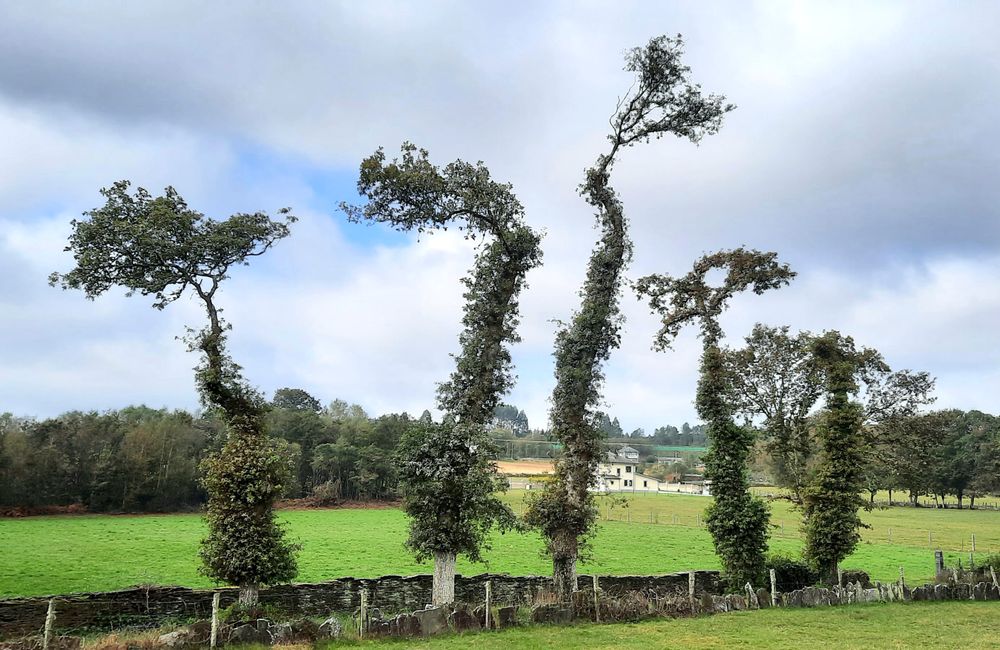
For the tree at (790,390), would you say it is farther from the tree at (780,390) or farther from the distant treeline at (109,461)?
the distant treeline at (109,461)

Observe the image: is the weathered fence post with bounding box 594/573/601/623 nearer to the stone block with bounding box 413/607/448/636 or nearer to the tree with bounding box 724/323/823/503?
the stone block with bounding box 413/607/448/636

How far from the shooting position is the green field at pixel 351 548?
25.4m

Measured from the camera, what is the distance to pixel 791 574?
22234 mm

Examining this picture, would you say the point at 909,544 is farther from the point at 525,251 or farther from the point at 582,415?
the point at 525,251

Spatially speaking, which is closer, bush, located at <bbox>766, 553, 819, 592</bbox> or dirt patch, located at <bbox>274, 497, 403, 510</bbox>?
bush, located at <bbox>766, 553, 819, 592</bbox>

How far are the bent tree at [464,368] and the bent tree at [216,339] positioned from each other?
132 inches

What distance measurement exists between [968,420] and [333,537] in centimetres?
8147

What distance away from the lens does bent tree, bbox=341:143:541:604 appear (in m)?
17.8

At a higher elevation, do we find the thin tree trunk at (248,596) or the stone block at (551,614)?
the thin tree trunk at (248,596)

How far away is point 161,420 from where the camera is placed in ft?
204

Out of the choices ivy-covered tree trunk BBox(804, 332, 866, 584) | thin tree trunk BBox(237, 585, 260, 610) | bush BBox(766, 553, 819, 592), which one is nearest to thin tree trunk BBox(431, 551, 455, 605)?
thin tree trunk BBox(237, 585, 260, 610)

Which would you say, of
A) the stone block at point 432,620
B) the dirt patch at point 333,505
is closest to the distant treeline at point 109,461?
the dirt patch at point 333,505

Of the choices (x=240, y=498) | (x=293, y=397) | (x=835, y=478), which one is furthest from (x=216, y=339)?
(x=293, y=397)

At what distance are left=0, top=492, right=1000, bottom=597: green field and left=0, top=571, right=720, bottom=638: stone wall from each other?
2227 mm
